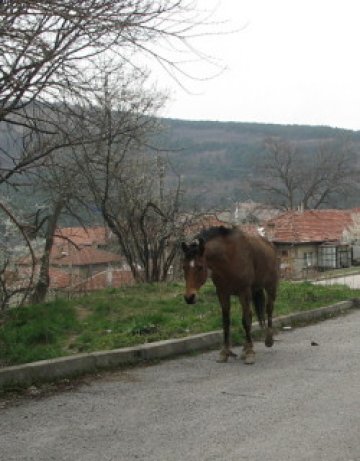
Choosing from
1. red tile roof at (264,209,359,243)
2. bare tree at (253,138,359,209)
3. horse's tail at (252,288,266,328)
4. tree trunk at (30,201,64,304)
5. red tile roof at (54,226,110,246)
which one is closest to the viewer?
horse's tail at (252,288,266,328)

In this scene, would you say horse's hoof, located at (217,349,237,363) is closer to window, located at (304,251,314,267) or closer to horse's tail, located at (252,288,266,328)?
horse's tail, located at (252,288,266,328)

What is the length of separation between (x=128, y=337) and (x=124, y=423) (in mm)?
3462

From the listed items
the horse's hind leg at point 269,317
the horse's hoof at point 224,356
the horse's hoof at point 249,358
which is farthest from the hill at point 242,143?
the horse's hoof at point 249,358

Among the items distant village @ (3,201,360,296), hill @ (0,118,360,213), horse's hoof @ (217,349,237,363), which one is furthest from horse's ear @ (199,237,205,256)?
hill @ (0,118,360,213)

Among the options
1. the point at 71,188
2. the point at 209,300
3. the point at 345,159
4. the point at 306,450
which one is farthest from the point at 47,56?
the point at 345,159

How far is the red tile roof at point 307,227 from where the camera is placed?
193 feet

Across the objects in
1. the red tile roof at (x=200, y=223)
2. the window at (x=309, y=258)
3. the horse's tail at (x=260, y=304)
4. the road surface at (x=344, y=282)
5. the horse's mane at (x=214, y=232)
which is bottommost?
the window at (x=309, y=258)

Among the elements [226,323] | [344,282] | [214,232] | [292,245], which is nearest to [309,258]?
[292,245]

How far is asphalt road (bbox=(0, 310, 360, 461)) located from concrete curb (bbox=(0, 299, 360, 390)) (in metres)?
0.30

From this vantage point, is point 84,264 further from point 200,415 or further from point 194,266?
point 200,415

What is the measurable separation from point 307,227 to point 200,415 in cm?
5718

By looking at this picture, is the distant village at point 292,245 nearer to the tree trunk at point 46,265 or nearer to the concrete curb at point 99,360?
the tree trunk at point 46,265

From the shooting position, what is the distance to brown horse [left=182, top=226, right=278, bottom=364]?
7.75m

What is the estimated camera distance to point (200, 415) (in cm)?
561
